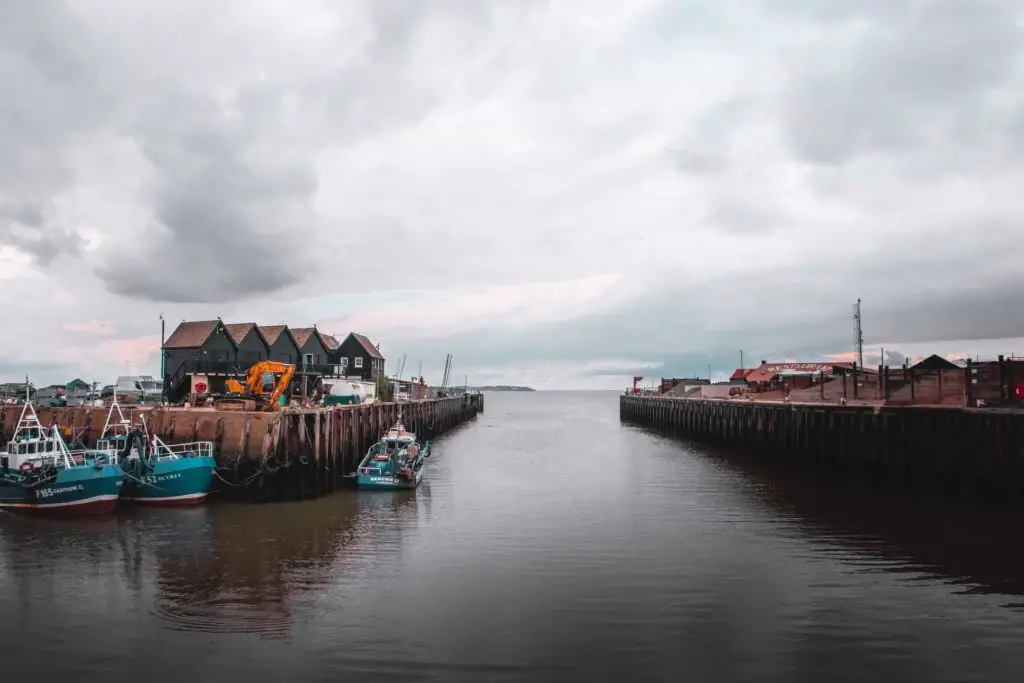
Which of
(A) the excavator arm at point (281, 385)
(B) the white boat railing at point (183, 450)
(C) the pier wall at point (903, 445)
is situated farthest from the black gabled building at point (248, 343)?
(C) the pier wall at point (903, 445)

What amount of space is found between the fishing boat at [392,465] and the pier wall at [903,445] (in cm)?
2346

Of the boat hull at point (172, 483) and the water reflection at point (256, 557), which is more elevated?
the boat hull at point (172, 483)

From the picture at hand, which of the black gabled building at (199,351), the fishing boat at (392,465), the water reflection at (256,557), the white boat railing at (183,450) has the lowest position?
the water reflection at (256,557)

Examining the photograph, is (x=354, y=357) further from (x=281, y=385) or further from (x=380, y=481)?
(x=380, y=481)

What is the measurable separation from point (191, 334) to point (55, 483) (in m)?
40.0

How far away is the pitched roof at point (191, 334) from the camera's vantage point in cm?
6303

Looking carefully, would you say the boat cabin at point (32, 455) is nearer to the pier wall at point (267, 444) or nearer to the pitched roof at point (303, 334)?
the pier wall at point (267, 444)

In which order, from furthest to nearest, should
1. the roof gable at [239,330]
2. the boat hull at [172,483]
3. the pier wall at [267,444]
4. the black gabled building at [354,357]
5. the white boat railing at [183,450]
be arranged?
the black gabled building at [354,357]
the roof gable at [239,330]
the pier wall at [267,444]
the white boat railing at [183,450]
the boat hull at [172,483]

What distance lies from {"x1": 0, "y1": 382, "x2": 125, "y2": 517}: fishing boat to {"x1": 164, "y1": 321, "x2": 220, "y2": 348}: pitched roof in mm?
35494

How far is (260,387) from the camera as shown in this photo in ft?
146

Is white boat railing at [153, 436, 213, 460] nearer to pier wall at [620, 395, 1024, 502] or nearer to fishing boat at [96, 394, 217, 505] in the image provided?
fishing boat at [96, 394, 217, 505]

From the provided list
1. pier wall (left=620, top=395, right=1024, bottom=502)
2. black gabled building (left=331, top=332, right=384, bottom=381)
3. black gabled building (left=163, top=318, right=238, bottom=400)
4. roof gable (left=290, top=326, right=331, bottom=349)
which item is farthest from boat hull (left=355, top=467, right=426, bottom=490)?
black gabled building (left=331, top=332, right=384, bottom=381)

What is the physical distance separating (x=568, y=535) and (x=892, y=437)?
765 inches

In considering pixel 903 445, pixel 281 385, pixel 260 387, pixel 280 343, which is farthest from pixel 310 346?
pixel 903 445
